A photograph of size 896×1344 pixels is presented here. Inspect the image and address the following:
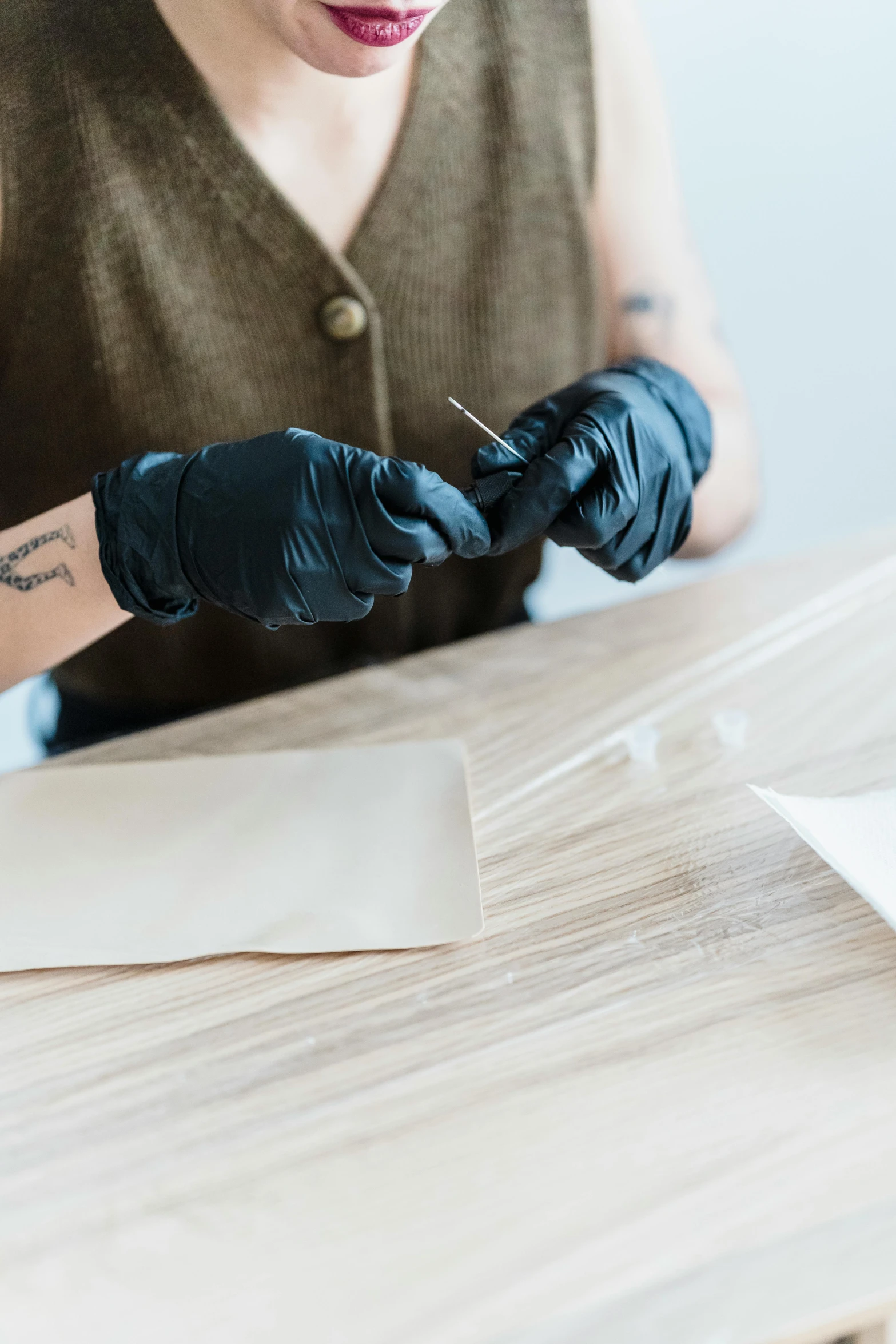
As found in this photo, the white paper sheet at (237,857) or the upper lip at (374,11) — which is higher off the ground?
the upper lip at (374,11)

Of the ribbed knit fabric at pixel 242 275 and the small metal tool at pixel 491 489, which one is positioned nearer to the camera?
the small metal tool at pixel 491 489

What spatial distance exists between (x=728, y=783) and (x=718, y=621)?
0.69ft

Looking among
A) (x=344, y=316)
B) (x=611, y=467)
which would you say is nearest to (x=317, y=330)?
(x=344, y=316)

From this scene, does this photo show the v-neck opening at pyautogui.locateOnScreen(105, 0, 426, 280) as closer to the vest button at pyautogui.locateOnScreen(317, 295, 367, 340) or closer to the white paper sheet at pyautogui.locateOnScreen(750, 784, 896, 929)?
the vest button at pyautogui.locateOnScreen(317, 295, 367, 340)

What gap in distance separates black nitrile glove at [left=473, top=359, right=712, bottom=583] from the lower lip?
26 cm

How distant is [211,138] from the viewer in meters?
0.75

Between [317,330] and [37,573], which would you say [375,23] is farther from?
[37,573]

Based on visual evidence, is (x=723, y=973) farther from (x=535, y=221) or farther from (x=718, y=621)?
(x=535, y=221)

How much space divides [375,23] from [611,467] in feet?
1.03

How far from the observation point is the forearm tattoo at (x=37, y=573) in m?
0.67

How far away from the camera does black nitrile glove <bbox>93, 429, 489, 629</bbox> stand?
0.58 metres

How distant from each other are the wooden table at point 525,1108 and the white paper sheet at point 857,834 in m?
0.02

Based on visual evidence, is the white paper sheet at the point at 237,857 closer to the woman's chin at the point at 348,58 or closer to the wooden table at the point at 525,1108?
the wooden table at the point at 525,1108

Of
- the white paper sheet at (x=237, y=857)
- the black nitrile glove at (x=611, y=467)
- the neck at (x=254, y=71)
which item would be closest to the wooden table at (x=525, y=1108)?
the white paper sheet at (x=237, y=857)
